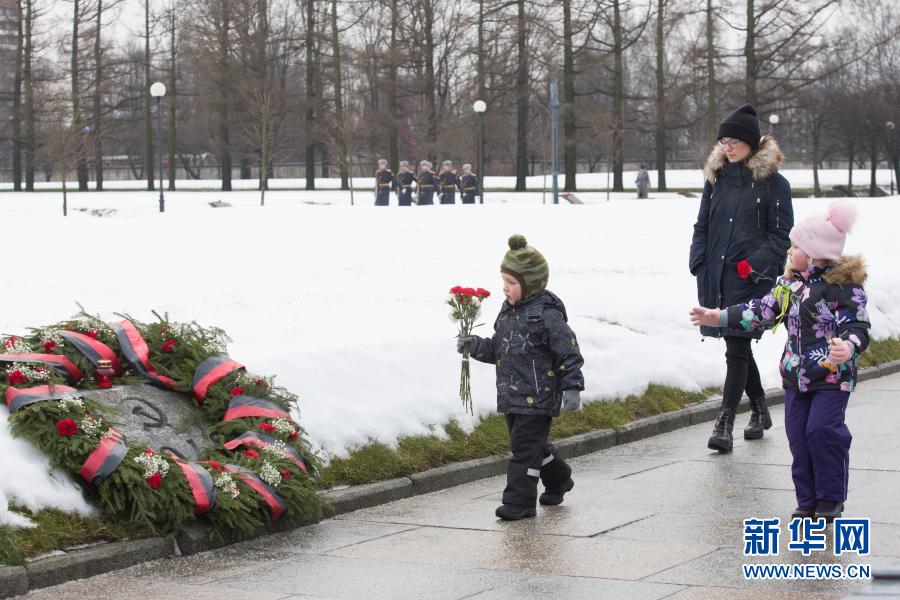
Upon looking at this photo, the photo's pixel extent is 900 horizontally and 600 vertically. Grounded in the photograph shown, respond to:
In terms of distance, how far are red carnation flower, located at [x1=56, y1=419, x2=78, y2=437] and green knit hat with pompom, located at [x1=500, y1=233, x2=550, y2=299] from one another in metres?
2.23

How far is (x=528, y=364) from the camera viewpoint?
684cm

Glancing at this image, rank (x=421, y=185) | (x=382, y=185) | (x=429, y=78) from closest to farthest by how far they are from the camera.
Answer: (x=421, y=185) < (x=382, y=185) < (x=429, y=78)

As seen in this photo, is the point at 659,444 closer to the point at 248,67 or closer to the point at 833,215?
the point at 833,215

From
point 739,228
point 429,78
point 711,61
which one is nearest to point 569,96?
point 711,61

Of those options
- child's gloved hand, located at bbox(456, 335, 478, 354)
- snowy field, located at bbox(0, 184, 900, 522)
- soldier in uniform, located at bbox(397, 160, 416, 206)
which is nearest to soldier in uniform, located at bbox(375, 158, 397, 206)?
soldier in uniform, located at bbox(397, 160, 416, 206)

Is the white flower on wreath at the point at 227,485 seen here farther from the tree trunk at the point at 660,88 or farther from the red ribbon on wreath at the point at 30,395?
the tree trunk at the point at 660,88

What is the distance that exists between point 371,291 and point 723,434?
21.0ft

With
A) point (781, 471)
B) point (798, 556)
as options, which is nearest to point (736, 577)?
point (798, 556)

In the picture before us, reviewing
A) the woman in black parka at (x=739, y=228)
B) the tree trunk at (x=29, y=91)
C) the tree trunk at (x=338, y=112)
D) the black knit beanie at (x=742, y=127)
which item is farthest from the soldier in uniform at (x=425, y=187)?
the black knit beanie at (x=742, y=127)

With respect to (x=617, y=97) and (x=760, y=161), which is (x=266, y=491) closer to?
(x=760, y=161)

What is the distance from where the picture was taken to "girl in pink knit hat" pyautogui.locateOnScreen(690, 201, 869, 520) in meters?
6.32

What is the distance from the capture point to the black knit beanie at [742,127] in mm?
8445

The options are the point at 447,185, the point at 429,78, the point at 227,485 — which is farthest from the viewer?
the point at 429,78

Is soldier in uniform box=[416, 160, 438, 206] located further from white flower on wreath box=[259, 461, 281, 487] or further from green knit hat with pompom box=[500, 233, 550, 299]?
white flower on wreath box=[259, 461, 281, 487]
